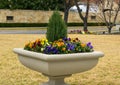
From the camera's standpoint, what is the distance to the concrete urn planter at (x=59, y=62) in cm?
608

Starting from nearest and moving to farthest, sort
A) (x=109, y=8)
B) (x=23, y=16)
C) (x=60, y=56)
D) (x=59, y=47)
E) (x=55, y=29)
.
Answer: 1. (x=60, y=56)
2. (x=59, y=47)
3. (x=55, y=29)
4. (x=109, y=8)
5. (x=23, y=16)

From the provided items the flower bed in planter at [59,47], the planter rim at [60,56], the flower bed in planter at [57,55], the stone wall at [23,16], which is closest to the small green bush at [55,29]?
the flower bed in planter at [57,55]

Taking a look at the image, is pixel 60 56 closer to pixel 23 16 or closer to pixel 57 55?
pixel 57 55

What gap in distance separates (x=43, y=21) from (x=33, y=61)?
44.2 metres

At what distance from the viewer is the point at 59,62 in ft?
20.1

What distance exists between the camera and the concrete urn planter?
6078 mm

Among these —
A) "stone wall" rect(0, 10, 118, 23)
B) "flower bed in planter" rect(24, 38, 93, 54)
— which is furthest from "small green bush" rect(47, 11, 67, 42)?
"stone wall" rect(0, 10, 118, 23)

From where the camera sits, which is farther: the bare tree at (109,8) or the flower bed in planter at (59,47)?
the bare tree at (109,8)

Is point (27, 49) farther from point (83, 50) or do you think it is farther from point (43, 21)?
point (43, 21)

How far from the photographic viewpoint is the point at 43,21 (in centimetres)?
5050

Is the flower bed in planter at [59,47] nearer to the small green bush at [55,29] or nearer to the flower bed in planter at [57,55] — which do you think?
the flower bed in planter at [57,55]

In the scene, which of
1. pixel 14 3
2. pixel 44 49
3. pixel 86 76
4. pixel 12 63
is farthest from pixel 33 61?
pixel 14 3

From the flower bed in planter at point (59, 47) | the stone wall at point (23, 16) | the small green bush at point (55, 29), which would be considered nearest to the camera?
the flower bed in planter at point (59, 47)

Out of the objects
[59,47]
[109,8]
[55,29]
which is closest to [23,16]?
[109,8]
